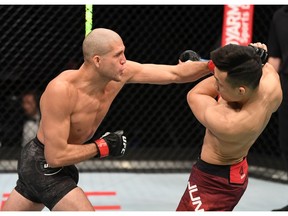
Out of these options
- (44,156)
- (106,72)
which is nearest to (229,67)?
(106,72)

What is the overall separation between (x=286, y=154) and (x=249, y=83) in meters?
1.66

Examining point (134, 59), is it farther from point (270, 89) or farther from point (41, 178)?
point (270, 89)

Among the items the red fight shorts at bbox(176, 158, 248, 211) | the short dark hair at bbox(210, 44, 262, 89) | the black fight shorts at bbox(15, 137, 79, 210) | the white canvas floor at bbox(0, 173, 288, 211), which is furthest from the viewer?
the white canvas floor at bbox(0, 173, 288, 211)

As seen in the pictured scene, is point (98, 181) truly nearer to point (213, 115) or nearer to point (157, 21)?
point (157, 21)

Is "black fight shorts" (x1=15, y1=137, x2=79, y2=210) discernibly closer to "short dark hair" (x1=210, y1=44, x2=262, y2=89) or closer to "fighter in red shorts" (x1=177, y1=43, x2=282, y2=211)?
"fighter in red shorts" (x1=177, y1=43, x2=282, y2=211)

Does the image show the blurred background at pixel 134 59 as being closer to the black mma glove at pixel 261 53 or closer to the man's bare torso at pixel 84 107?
the man's bare torso at pixel 84 107

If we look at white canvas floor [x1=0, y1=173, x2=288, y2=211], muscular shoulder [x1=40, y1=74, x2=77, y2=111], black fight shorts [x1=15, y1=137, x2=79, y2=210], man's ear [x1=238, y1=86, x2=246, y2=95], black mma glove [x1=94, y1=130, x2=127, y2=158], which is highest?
man's ear [x1=238, y1=86, x2=246, y2=95]

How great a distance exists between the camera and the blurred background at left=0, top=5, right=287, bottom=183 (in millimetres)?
4816

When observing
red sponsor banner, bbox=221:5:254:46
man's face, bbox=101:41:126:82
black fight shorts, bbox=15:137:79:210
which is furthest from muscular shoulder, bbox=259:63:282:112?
red sponsor banner, bbox=221:5:254:46

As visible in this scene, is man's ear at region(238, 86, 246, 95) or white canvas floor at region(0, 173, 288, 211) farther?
white canvas floor at region(0, 173, 288, 211)

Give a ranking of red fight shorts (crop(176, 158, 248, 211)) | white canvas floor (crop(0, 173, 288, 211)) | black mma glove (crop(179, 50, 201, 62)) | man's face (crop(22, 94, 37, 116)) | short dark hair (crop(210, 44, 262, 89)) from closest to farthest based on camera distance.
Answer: short dark hair (crop(210, 44, 262, 89)), red fight shorts (crop(176, 158, 248, 211)), black mma glove (crop(179, 50, 201, 62)), white canvas floor (crop(0, 173, 288, 211)), man's face (crop(22, 94, 37, 116))

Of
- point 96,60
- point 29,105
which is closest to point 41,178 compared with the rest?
point 96,60

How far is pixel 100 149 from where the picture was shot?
2.30 meters

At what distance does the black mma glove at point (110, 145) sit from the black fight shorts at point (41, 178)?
185mm
